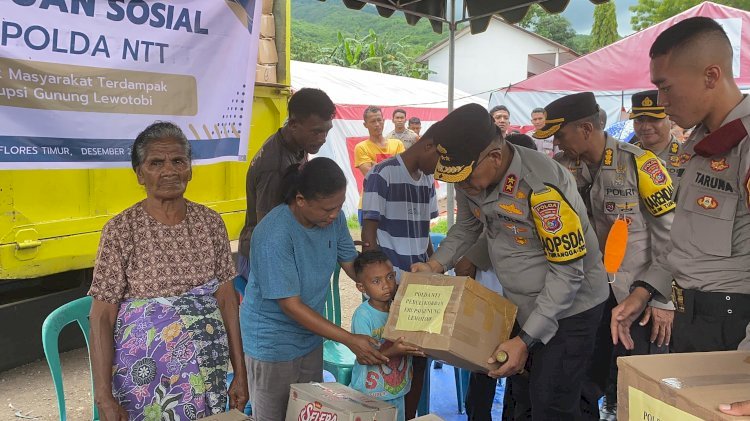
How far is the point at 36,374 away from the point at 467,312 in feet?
12.9

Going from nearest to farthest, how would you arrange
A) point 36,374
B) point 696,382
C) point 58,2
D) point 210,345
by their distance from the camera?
point 696,382
point 210,345
point 58,2
point 36,374

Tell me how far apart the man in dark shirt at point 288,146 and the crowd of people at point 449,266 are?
27.0 inches

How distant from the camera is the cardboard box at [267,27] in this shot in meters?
5.12

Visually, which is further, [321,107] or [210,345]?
[321,107]

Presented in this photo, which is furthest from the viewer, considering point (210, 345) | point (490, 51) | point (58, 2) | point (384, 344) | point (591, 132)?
point (490, 51)

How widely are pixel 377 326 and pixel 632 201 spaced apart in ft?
5.12

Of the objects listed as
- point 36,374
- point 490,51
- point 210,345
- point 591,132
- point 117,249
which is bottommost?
point 36,374

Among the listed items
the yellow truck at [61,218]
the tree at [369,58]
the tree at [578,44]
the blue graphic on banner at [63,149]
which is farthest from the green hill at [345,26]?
the blue graphic on banner at [63,149]

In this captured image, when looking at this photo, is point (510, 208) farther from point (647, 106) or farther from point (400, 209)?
point (647, 106)

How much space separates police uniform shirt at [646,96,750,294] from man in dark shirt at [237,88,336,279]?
1.95 metres

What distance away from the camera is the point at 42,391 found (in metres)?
4.37

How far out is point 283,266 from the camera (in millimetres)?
2395

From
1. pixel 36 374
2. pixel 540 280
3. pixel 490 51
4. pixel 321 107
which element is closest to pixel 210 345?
pixel 540 280

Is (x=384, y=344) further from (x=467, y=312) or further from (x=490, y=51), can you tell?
(x=490, y=51)
